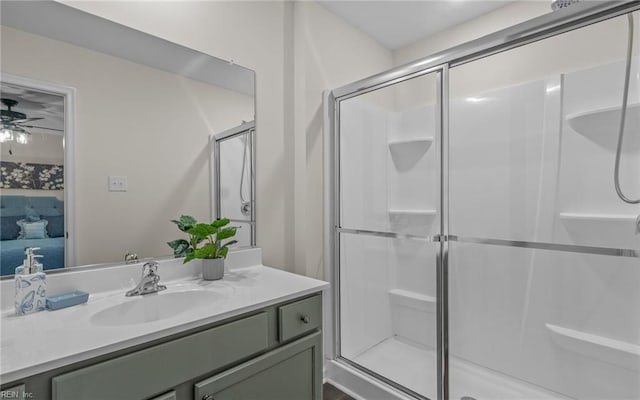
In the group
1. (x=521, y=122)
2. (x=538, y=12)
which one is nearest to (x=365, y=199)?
(x=521, y=122)

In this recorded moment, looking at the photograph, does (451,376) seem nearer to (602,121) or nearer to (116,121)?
(602,121)

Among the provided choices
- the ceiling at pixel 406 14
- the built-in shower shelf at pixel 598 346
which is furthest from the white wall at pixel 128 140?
the built-in shower shelf at pixel 598 346

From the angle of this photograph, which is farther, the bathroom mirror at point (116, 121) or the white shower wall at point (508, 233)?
the white shower wall at point (508, 233)

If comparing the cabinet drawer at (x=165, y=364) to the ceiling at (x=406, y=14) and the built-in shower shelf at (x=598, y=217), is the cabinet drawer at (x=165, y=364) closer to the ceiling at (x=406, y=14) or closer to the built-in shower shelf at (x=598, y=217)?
the built-in shower shelf at (x=598, y=217)

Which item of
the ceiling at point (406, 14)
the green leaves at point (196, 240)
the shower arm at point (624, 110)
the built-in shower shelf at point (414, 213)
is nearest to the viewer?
the green leaves at point (196, 240)

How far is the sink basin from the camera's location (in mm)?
1104

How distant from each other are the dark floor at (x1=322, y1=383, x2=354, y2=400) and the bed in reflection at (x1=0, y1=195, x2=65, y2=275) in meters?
1.52

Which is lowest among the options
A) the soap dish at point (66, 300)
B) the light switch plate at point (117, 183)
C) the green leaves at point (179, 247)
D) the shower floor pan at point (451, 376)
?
the shower floor pan at point (451, 376)

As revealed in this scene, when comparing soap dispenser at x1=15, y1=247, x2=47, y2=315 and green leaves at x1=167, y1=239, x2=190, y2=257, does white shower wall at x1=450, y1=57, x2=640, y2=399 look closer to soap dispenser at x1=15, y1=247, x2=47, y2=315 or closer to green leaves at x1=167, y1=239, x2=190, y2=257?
green leaves at x1=167, y1=239, x2=190, y2=257

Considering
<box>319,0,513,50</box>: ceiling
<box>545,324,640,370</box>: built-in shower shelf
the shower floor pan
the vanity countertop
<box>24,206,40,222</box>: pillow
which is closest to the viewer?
the vanity countertop

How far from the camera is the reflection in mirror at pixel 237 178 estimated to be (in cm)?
166

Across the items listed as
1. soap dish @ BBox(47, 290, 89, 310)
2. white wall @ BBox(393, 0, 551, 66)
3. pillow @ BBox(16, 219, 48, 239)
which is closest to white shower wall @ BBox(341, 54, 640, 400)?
white wall @ BBox(393, 0, 551, 66)

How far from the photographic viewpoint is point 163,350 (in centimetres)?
89

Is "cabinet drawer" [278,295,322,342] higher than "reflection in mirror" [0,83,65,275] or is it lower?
lower
